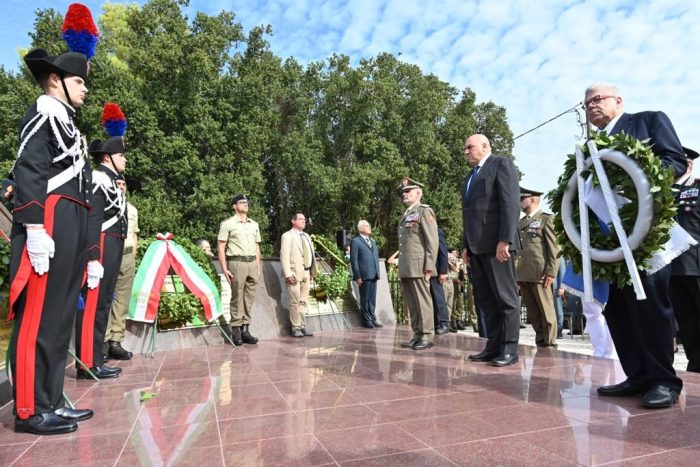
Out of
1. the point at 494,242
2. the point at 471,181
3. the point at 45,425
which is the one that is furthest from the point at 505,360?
the point at 45,425

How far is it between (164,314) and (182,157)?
15.8 m

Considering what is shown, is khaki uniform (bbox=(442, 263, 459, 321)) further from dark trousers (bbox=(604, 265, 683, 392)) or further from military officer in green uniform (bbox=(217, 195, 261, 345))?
dark trousers (bbox=(604, 265, 683, 392))

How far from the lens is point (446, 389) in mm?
3451

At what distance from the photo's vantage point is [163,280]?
618 centimetres

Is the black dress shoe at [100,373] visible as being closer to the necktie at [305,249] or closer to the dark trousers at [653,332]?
the necktie at [305,249]

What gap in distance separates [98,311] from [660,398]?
14.0ft

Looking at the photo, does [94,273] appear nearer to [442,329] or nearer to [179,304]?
[179,304]

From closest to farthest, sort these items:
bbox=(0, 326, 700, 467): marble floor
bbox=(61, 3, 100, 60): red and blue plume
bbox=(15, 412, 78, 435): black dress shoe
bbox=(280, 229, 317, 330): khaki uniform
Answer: bbox=(0, 326, 700, 467): marble floor, bbox=(15, 412, 78, 435): black dress shoe, bbox=(61, 3, 100, 60): red and blue plume, bbox=(280, 229, 317, 330): khaki uniform

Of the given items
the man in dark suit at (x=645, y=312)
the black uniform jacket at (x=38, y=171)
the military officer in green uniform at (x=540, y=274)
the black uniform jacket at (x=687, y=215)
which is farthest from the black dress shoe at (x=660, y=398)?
the black uniform jacket at (x=38, y=171)

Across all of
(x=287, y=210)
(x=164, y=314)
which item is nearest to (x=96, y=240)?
(x=164, y=314)

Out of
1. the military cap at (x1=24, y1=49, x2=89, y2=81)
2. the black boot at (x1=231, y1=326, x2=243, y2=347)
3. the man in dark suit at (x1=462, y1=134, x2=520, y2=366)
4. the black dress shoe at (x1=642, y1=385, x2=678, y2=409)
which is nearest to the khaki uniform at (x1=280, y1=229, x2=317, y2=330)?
the black boot at (x1=231, y1=326, x2=243, y2=347)

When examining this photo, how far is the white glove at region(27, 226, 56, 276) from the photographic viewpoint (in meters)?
2.66

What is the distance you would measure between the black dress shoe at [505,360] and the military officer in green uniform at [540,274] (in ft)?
5.51

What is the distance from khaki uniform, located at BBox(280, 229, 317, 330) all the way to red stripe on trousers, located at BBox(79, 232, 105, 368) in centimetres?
338
